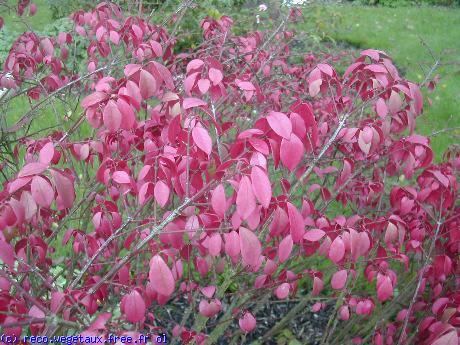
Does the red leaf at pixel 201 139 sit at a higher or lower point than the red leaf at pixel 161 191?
higher

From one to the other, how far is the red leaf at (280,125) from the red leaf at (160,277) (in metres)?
0.38

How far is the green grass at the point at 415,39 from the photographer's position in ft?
17.8

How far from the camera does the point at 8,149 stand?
207cm

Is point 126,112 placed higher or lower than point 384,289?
higher

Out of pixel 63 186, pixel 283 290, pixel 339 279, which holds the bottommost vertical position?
pixel 283 290

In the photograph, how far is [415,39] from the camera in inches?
331

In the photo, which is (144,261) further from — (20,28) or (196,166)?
(20,28)

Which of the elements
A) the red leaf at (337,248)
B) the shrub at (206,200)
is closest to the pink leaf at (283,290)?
the shrub at (206,200)

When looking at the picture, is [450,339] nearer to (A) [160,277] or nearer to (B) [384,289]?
(B) [384,289]

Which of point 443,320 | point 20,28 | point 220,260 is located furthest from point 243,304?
point 20,28

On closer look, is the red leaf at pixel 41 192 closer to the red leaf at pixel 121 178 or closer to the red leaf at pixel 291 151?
the red leaf at pixel 121 178

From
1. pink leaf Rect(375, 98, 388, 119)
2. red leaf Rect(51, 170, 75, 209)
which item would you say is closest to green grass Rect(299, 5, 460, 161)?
pink leaf Rect(375, 98, 388, 119)

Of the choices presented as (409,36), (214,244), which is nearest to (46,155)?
(214,244)

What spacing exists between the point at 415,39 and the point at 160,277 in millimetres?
8316
